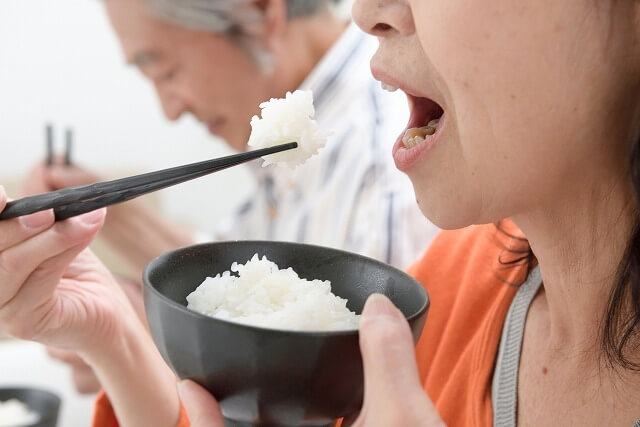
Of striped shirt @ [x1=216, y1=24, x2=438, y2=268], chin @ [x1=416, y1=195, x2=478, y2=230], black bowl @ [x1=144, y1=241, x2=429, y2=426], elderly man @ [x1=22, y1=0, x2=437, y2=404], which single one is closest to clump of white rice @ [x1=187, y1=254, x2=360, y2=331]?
black bowl @ [x1=144, y1=241, x2=429, y2=426]

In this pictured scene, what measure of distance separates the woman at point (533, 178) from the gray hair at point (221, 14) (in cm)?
160

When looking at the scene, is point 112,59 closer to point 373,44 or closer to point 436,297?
point 373,44

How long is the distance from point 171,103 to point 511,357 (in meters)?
1.84

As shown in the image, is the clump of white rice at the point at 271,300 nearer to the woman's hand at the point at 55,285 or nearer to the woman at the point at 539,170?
the woman at the point at 539,170

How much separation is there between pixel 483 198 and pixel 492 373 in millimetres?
381

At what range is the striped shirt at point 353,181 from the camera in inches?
78.7

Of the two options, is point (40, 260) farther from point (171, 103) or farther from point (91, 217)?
point (171, 103)

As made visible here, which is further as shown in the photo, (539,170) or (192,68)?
(192,68)

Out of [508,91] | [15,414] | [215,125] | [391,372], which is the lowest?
[15,414]

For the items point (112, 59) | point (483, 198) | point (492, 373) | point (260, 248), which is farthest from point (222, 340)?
point (112, 59)

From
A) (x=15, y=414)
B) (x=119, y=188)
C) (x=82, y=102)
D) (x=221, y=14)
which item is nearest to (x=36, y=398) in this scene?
(x=15, y=414)

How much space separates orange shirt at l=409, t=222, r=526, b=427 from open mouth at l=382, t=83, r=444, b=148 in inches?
14.5

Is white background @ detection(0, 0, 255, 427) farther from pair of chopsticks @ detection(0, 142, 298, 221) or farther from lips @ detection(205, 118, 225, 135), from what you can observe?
pair of chopsticks @ detection(0, 142, 298, 221)

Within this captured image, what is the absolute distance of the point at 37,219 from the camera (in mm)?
966
